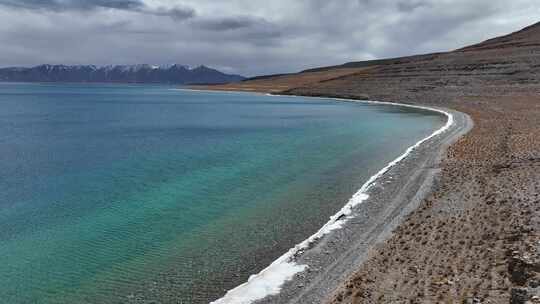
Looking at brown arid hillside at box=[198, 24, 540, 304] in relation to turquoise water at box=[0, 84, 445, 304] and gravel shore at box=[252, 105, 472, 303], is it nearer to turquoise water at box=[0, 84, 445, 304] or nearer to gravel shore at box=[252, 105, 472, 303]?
gravel shore at box=[252, 105, 472, 303]

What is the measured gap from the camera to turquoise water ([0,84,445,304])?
1334 centimetres

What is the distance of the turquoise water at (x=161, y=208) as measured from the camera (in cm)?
1334

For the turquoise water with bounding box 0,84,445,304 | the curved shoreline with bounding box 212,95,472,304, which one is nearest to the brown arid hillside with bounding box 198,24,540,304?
the curved shoreline with bounding box 212,95,472,304

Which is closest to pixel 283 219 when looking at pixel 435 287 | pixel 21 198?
pixel 435 287

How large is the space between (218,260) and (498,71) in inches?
4084

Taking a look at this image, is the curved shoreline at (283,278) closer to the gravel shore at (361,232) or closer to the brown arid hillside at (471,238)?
the gravel shore at (361,232)

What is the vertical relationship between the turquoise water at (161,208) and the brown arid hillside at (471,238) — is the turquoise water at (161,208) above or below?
below

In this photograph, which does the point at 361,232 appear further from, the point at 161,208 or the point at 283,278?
the point at 161,208

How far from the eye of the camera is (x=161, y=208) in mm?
20891

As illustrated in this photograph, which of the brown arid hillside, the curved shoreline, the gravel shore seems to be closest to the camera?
the brown arid hillside

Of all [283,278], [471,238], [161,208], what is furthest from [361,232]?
[161,208]

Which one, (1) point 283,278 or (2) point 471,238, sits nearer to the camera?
(1) point 283,278

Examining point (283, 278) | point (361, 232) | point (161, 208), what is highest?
point (361, 232)

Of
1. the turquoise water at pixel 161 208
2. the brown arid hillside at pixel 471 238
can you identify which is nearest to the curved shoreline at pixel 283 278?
the turquoise water at pixel 161 208
